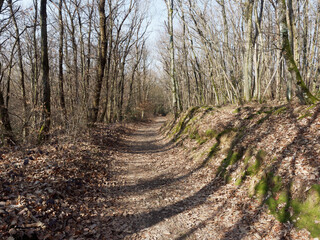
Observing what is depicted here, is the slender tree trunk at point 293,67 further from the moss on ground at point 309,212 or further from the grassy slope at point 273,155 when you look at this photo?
the moss on ground at point 309,212

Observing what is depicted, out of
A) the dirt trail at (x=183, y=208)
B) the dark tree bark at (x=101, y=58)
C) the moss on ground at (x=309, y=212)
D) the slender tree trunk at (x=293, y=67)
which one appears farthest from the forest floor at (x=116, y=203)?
the dark tree bark at (x=101, y=58)

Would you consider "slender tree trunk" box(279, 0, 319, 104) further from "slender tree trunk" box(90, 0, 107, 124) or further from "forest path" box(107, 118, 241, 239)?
"slender tree trunk" box(90, 0, 107, 124)

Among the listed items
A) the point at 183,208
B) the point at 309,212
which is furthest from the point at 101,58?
the point at 309,212

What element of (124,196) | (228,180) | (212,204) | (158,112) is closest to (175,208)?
(212,204)

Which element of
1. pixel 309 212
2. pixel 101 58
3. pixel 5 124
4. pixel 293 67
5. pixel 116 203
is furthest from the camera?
pixel 101 58

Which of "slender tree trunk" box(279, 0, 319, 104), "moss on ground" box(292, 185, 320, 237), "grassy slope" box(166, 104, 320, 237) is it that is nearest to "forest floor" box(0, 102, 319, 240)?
"moss on ground" box(292, 185, 320, 237)

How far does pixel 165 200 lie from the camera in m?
5.54

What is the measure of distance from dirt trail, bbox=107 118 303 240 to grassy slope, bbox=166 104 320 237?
0.35 metres

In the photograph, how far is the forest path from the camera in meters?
4.19

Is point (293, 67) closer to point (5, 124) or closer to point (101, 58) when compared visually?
point (101, 58)

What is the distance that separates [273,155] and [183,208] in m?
2.82

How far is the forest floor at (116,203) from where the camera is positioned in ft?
12.5

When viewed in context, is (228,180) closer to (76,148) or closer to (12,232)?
(12,232)

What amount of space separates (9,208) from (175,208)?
3.57 metres
